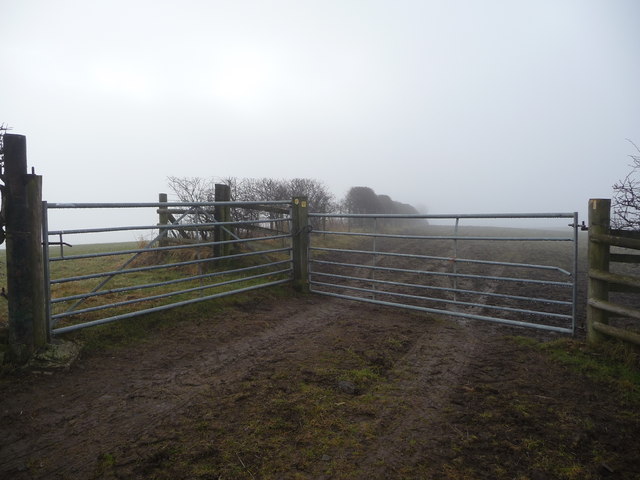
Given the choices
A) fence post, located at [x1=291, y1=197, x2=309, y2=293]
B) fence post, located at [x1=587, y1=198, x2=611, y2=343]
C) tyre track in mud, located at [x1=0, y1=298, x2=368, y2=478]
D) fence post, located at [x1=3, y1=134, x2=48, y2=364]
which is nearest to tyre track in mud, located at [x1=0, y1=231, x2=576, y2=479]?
tyre track in mud, located at [x1=0, y1=298, x2=368, y2=478]

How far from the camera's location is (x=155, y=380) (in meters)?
3.49

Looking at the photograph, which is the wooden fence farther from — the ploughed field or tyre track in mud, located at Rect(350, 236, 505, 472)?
tyre track in mud, located at Rect(350, 236, 505, 472)

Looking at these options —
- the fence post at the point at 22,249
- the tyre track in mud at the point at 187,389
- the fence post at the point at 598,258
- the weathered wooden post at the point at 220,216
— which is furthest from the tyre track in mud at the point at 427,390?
the weathered wooden post at the point at 220,216

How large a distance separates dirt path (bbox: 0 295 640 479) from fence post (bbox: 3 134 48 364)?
402mm

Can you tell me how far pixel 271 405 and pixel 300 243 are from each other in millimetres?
4025

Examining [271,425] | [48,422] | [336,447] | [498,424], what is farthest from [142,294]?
[498,424]

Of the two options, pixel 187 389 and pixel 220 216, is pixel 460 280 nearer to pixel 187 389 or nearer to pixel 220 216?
pixel 220 216

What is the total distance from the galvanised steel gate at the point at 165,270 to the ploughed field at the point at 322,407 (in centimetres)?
46

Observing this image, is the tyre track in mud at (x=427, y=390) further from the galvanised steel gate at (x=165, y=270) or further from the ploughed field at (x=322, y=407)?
the galvanised steel gate at (x=165, y=270)

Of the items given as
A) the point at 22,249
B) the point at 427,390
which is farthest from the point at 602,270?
the point at 22,249

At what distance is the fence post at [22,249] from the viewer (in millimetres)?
3510

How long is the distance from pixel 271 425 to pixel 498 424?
5.17 ft

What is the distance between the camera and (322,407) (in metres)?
2.98

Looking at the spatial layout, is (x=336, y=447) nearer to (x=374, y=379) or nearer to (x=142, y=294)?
(x=374, y=379)
